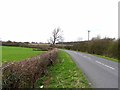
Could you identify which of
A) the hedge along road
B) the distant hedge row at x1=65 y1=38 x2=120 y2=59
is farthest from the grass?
the distant hedge row at x1=65 y1=38 x2=120 y2=59

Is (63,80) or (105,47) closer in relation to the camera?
(63,80)

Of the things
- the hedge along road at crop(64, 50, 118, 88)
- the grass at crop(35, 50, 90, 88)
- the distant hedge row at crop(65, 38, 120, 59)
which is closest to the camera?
the grass at crop(35, 50, 90, 88)

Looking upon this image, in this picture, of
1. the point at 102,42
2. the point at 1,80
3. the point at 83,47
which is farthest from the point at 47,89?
the point at 83,47

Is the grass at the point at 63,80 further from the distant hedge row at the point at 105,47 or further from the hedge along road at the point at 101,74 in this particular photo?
the distant hedge row at the point at 105,47

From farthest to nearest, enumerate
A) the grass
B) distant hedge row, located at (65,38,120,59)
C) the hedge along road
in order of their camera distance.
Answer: distant hedge row, located at (65,38,120,59)
the hedge along road
the grass

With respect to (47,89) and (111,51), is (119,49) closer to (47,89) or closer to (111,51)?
(111,51)

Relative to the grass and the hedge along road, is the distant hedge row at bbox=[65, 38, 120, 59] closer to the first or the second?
the hedge along road

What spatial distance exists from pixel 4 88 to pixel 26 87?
5.38ft

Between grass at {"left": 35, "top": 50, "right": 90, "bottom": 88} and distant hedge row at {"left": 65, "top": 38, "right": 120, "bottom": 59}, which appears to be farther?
distant hedge row at {"left": 65, "top": 38, "right": 120, "bottom": 59}

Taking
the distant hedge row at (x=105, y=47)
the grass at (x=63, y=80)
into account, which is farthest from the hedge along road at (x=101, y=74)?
the distant hedge row at (x=105, y=47)

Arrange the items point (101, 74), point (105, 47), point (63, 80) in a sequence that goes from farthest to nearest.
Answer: point (105, 47), point (101, 74), point (63, 80)

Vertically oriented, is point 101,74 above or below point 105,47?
below

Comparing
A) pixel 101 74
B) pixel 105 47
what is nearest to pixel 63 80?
pixel 101 74

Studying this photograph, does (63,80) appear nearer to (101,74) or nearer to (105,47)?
(101,74)
